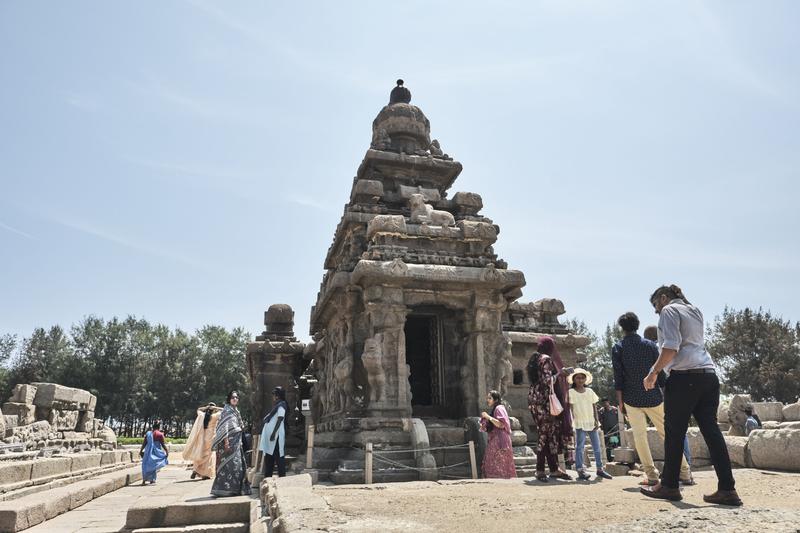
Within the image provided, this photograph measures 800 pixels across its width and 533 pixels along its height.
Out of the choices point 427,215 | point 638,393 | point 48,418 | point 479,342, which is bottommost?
point 48,418

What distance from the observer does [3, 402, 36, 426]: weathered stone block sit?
15441mm

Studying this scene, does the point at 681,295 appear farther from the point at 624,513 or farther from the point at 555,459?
the point at 555,459

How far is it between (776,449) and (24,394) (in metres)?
18.5

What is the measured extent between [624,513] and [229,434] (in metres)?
6.03

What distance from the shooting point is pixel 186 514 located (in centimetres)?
589

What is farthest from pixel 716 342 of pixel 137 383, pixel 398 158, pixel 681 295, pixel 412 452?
pixel 137 383

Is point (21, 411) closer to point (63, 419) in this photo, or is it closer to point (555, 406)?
point (63, 419)

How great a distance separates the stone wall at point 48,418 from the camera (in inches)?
554

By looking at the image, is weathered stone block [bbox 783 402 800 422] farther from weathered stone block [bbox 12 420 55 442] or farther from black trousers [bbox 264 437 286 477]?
weathered stone block [bbox 12 420 55 442]

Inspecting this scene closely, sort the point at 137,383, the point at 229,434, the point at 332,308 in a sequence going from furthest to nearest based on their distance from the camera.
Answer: the point at 137,383, the point at 332,308, the point at 229,434

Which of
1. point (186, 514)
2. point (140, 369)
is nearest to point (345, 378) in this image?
point (186, 514)

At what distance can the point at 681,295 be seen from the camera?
14.3 ft

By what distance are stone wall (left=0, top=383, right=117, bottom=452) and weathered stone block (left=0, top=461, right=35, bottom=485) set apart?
Result: 12.4 ft

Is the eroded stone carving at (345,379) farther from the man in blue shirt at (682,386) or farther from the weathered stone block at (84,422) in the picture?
the weathered stone block at (84,422)
